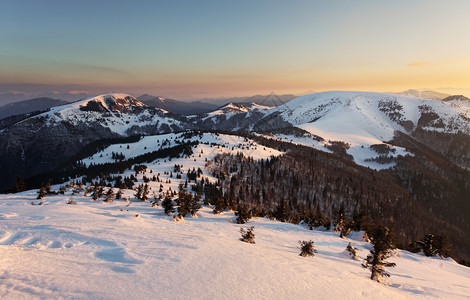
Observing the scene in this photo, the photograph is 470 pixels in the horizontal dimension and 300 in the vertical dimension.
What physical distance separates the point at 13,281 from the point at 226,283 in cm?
839

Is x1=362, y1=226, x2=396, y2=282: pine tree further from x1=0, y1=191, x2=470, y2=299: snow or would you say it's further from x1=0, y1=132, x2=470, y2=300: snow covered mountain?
x1=0, y1=132, x2=470, y2=300: snow covered mountain

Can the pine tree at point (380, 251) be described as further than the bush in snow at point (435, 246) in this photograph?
No

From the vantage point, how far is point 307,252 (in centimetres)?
1870

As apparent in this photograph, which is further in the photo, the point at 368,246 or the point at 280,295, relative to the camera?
the point at 368,246

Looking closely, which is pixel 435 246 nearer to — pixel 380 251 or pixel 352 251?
pixel 352 251

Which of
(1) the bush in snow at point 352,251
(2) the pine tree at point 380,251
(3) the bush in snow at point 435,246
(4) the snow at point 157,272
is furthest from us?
(3) the bush in snow at point 435,246

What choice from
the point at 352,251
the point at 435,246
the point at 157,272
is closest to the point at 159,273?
the point at 157,272

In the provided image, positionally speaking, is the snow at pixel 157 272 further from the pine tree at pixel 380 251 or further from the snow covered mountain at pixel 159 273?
the pine tree at pixel 380 251

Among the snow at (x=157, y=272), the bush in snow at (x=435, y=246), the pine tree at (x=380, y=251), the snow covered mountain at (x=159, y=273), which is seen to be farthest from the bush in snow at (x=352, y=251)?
the bush in snow at (x=435, y=246)

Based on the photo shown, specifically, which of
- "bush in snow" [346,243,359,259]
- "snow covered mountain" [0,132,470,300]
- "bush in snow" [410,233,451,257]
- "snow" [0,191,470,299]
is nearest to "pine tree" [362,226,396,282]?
"snow" [0,191,470,299]

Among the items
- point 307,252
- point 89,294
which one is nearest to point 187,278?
point 89,294

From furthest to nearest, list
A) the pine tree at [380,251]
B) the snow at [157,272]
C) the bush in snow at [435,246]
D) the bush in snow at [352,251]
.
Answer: the bush in snow at [435,246], the bush in snow at [352,251], the pine tree at [380,251], the snow at [157,272]

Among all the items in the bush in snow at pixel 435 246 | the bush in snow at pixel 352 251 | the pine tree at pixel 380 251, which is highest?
the pine tree at pixel 380 251

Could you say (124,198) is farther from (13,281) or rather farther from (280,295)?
(280,295)
